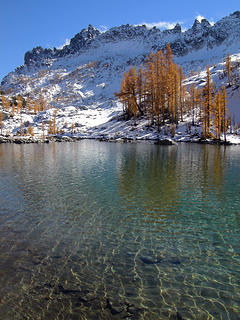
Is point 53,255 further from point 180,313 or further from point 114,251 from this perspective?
point 180,313

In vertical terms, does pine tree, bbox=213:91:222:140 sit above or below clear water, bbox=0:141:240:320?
above

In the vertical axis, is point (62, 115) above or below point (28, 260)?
above

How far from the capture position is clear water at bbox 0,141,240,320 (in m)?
5.07

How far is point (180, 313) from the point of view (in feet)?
15.9

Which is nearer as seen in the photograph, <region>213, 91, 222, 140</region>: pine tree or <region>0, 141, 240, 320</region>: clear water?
<region>0, 141, 240, 320</region>: clear water

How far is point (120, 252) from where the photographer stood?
23.7 ft

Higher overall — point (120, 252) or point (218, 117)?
point (218, 117)

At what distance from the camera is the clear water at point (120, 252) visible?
5074 millimetres

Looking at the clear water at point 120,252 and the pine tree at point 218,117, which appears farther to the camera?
the pine tree at point 218,117

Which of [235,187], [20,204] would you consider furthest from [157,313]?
[235,187]

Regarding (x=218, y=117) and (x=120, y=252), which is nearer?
(x=120, y=252)

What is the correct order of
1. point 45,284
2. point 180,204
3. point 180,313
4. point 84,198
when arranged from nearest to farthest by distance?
point 180,313 → point 45,284 → point 180,204 → point 84,198

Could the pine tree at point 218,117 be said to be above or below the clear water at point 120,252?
above

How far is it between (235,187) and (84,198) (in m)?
9.94
